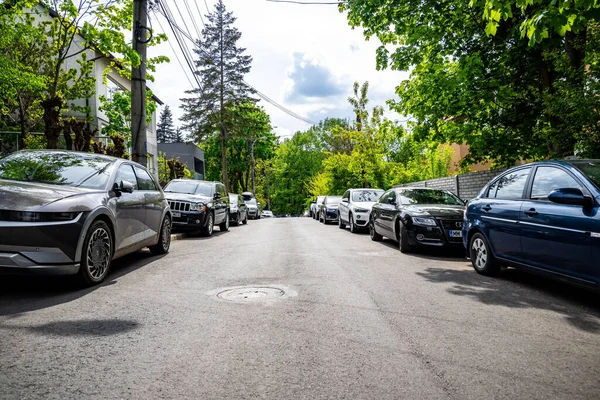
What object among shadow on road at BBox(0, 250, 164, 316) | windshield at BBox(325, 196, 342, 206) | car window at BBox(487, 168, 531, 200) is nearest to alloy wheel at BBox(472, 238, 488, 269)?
car window at BBox(487, 168, 531, 200)

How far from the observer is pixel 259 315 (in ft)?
14.0

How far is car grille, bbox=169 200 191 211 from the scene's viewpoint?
12.9 meters

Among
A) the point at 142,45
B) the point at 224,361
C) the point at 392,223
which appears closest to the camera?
the point at 224,361

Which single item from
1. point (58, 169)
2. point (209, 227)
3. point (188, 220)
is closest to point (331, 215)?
point (209, 227)

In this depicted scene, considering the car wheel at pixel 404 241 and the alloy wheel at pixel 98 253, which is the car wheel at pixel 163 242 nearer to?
the alloy wheel at pixel 98 253

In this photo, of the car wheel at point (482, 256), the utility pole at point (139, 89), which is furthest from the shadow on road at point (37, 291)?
the utility pole at point (139, 89)

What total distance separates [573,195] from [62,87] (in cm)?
1939

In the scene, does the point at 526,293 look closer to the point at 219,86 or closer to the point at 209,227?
the point at 209,227

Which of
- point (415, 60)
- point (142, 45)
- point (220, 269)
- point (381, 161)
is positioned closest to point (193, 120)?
point (381, 161)

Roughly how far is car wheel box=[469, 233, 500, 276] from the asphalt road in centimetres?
21

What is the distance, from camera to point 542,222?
17.4 feet

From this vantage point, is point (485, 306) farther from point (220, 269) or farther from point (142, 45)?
point (142, 45)

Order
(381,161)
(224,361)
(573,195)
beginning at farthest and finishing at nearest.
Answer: (381,161), (573,195), (224,361)

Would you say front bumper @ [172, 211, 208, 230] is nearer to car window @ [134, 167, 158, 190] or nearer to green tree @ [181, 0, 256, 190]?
car window @ [134, 167, 158, 190]
